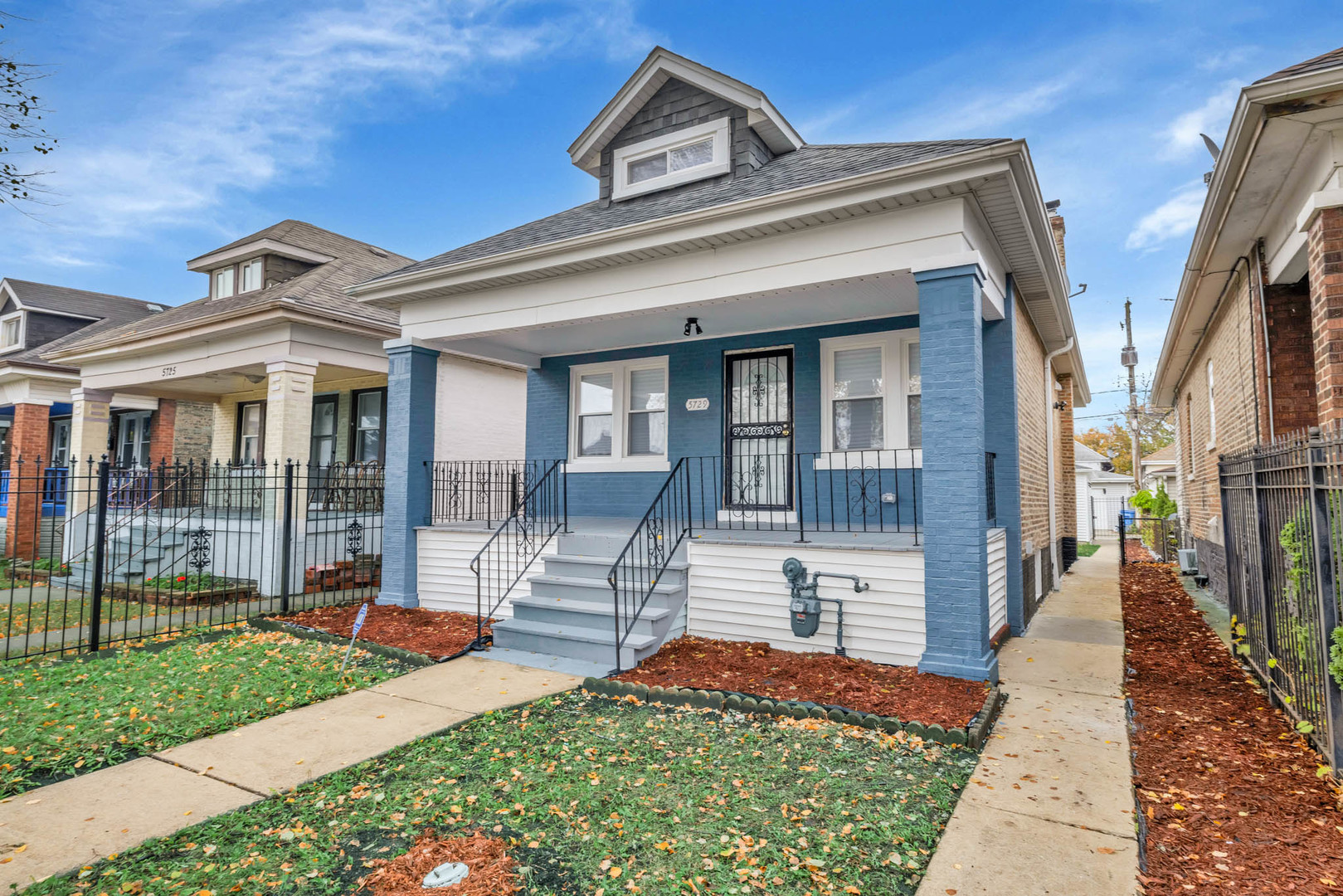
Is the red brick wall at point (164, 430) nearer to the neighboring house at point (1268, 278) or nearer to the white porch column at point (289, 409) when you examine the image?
the white porch column at point (289, 409)

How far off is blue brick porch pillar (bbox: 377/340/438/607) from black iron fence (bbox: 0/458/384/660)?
73cm

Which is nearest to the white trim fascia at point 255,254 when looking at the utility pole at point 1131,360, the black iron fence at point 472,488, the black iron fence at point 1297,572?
the black iron fence at point 472,488

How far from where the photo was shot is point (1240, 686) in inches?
219

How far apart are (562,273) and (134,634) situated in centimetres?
622

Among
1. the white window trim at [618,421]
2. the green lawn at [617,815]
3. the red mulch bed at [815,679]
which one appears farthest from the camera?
the white window trim at [618,421]

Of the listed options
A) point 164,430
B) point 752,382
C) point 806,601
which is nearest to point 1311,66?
point 806,601

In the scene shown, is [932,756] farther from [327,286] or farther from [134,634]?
[327,286]

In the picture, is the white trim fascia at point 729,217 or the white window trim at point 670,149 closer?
the white trim fascia at point 729,217

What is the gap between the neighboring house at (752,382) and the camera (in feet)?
18.4

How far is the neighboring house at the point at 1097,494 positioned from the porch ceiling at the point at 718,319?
2440 cm

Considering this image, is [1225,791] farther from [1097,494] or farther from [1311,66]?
[1097,494]

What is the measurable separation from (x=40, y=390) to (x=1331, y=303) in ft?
70.2

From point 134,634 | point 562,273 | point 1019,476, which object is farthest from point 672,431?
point 134,634

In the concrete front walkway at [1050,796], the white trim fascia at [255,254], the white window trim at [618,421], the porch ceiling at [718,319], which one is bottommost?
the concrete front walkway at [1050,796]
